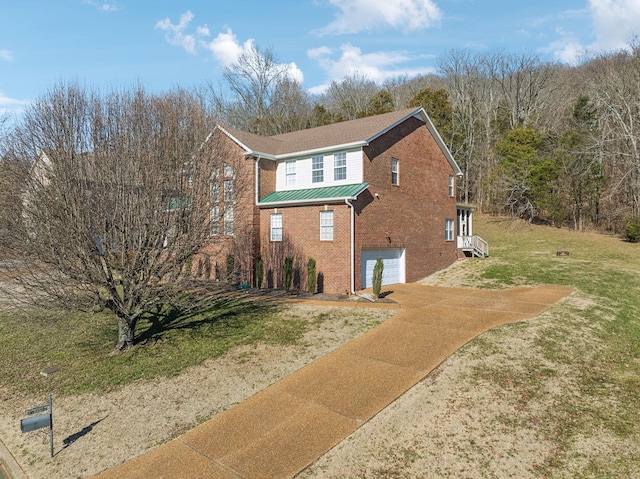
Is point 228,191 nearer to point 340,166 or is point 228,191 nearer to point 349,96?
point 340,166

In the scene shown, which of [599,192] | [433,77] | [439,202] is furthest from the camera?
[433,77]

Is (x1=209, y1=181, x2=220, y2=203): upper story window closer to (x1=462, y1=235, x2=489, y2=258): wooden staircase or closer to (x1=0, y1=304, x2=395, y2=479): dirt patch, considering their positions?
(x1=0, y1=304, x2=395, y2=479): dirt patch

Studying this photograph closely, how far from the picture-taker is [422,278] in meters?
22.0

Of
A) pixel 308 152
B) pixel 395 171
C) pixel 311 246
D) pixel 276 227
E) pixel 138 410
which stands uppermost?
pixel 308 152

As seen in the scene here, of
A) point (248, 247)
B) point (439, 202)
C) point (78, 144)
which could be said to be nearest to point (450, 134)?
point (439, 202)

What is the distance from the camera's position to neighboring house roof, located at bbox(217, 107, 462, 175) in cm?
1862

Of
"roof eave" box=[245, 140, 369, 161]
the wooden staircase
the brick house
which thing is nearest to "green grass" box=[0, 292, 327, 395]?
the brick house

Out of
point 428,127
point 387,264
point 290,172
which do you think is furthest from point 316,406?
point 428,127

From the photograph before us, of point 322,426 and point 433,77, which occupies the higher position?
point 433,77

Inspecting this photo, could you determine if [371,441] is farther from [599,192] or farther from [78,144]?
[599,192]

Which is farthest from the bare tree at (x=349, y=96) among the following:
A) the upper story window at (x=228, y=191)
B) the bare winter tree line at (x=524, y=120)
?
the upper story window at (x=228, y=191)

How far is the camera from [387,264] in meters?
19.9

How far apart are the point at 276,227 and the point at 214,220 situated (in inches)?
312

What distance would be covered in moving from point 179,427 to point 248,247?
13.3 m
